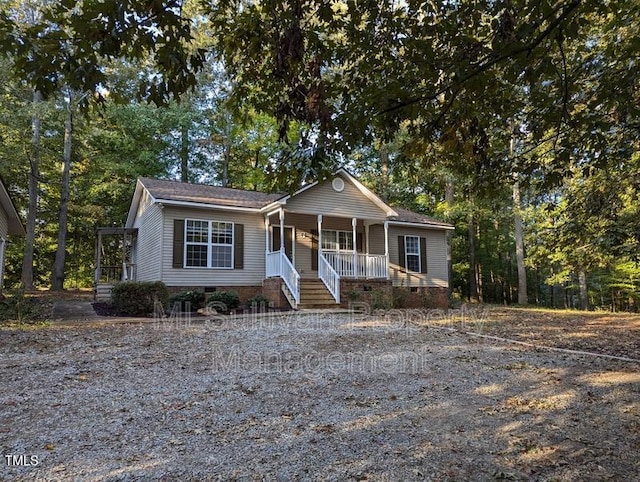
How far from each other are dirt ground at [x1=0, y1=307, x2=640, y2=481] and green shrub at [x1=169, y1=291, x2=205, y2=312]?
4.31 metres

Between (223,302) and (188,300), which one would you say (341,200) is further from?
(188,300)

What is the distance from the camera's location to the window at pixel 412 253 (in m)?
17.8

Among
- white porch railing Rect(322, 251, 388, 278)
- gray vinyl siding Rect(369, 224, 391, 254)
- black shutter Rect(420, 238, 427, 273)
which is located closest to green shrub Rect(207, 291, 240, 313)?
white porch railing Rect(322, 251, 388, 278)

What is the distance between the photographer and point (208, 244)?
14086mm

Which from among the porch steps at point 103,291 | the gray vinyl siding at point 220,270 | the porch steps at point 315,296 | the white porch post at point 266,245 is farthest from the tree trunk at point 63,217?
the porch steps at point 315,296

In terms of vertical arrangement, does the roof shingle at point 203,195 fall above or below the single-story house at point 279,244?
above

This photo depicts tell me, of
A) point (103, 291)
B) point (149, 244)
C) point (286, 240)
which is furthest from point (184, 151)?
point (286, 240)

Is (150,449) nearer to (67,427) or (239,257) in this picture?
(67,427)

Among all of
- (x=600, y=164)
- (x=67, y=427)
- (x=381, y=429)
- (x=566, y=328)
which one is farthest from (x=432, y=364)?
(x=566, y=328)

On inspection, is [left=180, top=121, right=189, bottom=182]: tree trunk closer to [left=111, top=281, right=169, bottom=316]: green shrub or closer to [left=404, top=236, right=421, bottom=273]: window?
[left=404, top=236, right=421, bottom=273]: window

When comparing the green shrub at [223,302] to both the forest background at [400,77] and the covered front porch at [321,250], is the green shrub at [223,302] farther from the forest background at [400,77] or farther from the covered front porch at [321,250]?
the forest background at [400,77]

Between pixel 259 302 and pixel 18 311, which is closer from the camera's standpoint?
pixel 18 311

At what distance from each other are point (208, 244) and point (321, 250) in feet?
12.4

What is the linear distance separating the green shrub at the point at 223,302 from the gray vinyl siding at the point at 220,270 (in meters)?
1.65
